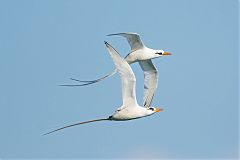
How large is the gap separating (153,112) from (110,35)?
10.7ft

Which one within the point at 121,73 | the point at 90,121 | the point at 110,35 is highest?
the point at 110,35

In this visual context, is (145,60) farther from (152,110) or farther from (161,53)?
(152,110)

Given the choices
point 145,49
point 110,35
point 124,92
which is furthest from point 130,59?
point 124,92

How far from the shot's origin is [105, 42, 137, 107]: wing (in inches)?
966

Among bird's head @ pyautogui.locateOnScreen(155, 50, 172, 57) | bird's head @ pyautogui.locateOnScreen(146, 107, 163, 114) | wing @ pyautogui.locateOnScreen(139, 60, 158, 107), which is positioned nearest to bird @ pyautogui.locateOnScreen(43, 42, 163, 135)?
bird's head @ pyautogui.locateOnScreen(146, 107, 163, 114)

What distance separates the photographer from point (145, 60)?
102 ft

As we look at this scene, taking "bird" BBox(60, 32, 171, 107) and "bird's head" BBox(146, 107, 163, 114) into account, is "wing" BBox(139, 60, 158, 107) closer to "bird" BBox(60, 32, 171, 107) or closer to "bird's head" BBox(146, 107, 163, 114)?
"bird" BBox(60, 32, 171, 107)

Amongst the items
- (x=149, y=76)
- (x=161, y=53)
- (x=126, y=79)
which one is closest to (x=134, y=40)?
(x=161, y=53)

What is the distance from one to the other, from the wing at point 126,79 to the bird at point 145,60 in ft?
11.0

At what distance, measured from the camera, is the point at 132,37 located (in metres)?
29.4

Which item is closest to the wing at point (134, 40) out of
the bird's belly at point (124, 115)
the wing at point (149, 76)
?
the wing at point (149, 76)

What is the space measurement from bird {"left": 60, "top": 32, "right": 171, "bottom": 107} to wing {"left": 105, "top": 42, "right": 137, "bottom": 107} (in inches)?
132

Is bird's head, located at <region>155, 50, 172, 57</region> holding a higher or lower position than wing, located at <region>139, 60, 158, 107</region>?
higher

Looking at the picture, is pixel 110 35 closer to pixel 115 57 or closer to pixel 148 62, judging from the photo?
pixel 115 57
